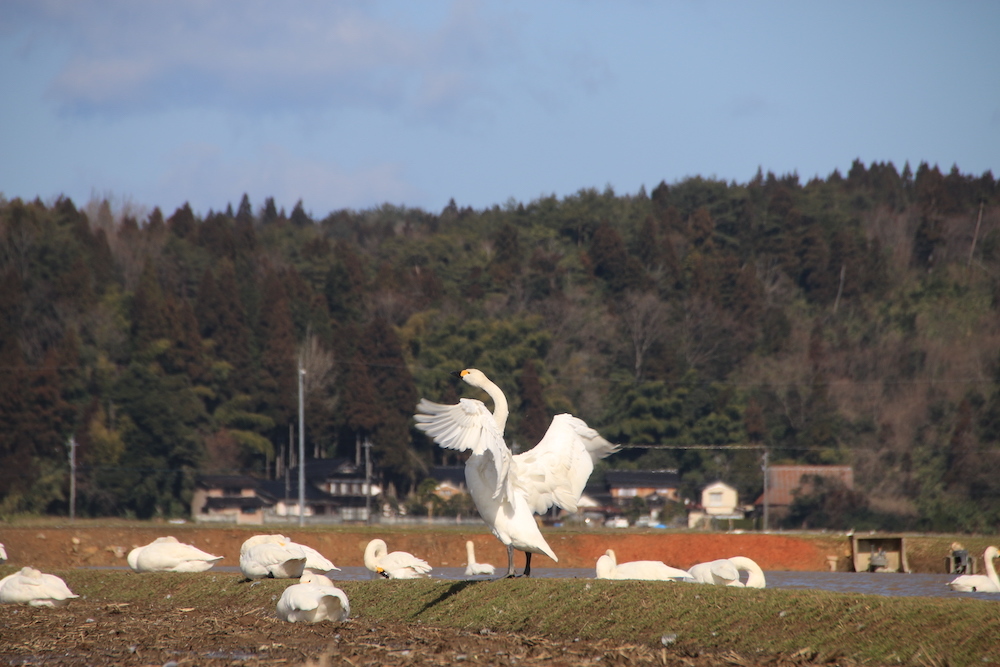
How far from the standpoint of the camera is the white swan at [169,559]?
17.0 m

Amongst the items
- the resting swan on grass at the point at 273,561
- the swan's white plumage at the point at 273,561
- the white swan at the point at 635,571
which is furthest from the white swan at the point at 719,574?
the swan's white plumage at the point at 273,561

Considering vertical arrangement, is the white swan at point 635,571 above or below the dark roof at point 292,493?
above

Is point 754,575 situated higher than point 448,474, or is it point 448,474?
point 754,575

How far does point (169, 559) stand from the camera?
17000mm

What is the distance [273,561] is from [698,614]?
580 centimetres

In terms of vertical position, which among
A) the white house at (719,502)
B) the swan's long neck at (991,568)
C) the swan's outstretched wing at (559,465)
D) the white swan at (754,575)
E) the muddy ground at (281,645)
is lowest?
the white house at (719,502)

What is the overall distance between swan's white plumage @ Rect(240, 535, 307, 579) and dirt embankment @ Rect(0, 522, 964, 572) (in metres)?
11.0

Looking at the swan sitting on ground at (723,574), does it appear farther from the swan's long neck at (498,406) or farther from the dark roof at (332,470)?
the dark roof at (332,470)

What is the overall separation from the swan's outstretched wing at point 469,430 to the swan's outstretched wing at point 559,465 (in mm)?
823

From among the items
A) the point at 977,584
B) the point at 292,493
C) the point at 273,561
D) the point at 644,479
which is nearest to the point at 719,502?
the point at 644,479

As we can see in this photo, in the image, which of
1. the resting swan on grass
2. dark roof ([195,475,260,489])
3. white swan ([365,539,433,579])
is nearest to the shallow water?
white swan ([365,539,433,579])

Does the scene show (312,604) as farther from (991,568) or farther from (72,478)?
(72,478)

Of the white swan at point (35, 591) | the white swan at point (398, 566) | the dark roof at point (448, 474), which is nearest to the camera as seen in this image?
the white swan at point (35, 591)

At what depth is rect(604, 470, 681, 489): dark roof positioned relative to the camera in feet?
220
